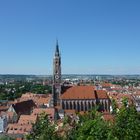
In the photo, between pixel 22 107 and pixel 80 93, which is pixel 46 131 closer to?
pixel 22 107

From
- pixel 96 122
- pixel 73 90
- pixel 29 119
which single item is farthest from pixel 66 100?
pixel 96 122

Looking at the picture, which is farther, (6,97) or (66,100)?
(6,97)

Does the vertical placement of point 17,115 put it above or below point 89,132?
below

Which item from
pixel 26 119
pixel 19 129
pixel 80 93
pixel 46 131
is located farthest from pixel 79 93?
pixel 46 131

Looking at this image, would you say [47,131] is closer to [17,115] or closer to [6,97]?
[17,115]

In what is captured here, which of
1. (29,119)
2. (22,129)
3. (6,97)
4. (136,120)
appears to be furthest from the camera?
(6,97)

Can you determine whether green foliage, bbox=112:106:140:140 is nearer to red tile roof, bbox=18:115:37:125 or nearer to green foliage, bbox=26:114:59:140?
green foliage, bbox=26:114:59:140

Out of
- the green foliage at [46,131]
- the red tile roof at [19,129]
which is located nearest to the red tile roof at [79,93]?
the red tile roof at [19,129]

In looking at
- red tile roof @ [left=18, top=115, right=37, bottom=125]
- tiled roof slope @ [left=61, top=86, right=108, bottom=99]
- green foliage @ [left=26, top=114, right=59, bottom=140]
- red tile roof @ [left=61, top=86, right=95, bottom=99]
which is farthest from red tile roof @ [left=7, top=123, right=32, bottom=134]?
green foliage @ [left=26, top=114, right=59, bottom=140]
